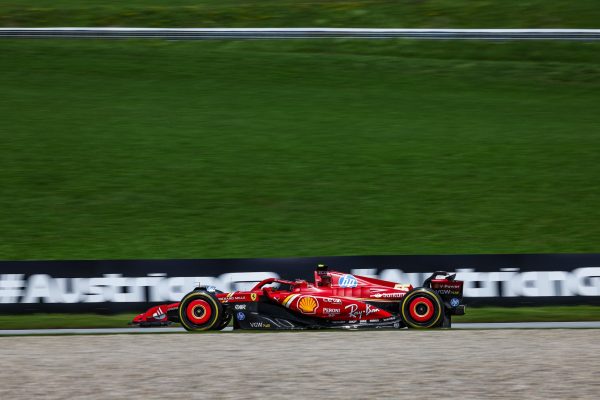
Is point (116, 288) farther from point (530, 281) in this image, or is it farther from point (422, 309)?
point (530, 281)

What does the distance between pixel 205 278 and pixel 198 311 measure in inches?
70.6

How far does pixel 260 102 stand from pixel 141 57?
22.5ft

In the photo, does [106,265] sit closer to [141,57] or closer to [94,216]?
[94,216]

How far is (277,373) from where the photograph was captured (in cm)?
1161

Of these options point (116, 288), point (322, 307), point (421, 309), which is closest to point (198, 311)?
point (322, 307)

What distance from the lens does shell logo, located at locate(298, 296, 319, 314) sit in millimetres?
15422

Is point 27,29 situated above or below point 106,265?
above

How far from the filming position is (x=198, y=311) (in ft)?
51.1

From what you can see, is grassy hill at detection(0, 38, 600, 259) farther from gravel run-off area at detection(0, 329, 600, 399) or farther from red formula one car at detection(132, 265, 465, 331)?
gravel run-off area at detection(0, 329, 600, 399)

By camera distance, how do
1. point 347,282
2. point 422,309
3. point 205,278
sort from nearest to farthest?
point 422,309, point 347,282, point 205,278

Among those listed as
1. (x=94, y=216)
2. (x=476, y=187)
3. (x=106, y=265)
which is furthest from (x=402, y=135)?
(x=106, y=265)

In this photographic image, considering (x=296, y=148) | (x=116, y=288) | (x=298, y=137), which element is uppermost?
(x=298, y=137)

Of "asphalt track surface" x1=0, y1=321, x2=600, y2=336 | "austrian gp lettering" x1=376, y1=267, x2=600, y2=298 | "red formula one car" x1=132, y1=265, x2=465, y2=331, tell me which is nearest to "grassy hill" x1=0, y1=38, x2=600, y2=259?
"austrian gp lettering" x1=376, y1=267, x2=600, y2=298

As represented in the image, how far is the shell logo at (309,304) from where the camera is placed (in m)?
15.4
